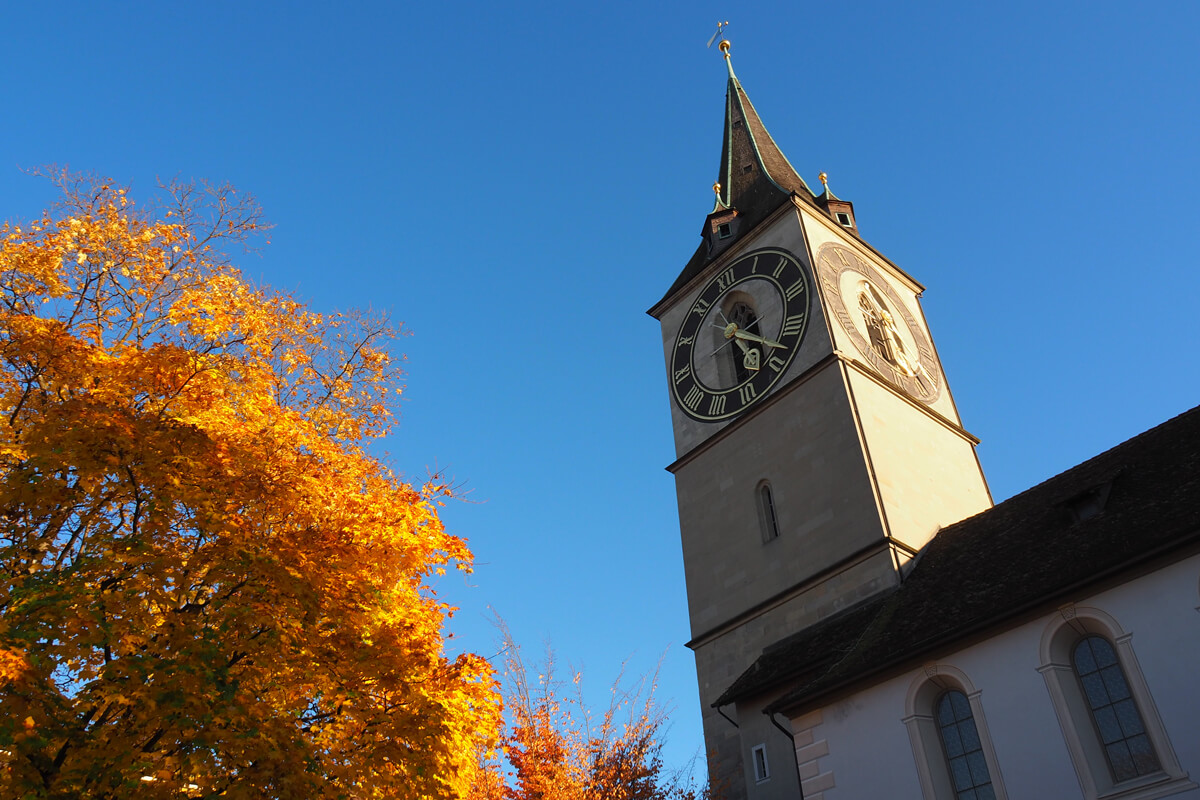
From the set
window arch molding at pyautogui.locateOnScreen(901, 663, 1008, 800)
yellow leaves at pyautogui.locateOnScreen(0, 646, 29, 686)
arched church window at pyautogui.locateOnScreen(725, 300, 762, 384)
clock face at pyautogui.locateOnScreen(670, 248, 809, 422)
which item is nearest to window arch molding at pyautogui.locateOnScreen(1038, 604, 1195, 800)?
window arch molding at pyautogui.locateOnScreen(901, 663, 1008, 800)

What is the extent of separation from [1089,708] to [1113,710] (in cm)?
28

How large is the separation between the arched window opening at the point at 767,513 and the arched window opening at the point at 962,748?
7139mm

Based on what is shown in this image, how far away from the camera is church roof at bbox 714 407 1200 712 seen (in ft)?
41.5

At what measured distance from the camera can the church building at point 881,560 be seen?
11.8 metres

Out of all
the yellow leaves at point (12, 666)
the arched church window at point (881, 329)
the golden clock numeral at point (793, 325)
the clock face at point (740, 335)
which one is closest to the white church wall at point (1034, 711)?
the clock face at point (740, 335)

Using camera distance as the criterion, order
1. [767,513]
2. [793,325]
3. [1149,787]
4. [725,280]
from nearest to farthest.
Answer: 1. [1149,787]
2. [767,513]
3. [793,325]
4. [725,280]

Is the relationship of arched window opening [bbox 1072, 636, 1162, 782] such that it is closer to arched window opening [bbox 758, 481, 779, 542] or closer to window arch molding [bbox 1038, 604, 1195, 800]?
window arch molding [bbox 1038, 604, 1195, 800]

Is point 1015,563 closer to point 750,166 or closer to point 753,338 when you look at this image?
point 753,338

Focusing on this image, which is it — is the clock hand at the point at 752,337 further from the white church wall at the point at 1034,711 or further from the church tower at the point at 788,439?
the white church wall at the point at 1034,711

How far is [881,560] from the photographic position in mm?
17797

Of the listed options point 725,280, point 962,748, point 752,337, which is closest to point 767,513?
point 752,337

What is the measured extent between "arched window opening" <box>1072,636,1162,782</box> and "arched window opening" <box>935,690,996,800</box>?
1477mm

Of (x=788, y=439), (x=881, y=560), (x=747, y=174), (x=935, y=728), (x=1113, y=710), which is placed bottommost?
(x=1113, y=710)

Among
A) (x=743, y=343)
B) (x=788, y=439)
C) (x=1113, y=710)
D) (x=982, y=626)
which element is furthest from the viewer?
(x=743, y=343)
